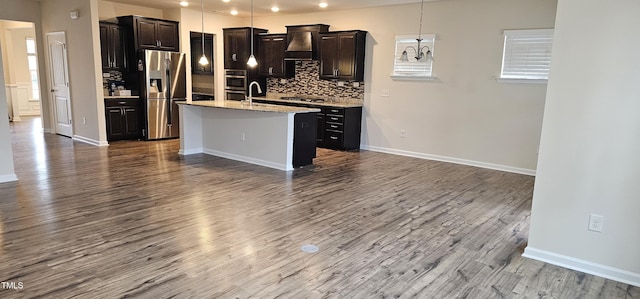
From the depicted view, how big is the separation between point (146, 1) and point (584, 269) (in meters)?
7.77

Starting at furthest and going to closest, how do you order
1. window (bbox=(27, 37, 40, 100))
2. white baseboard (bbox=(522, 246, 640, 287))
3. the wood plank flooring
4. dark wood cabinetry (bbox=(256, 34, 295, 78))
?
window (bbox=(27, 37, 40, 100)), dark wood cabinetry (bbox=(256, 34, 295, 78)), white baseboard (bbox=(522, 246, 640, 287)), the wood plank flooring

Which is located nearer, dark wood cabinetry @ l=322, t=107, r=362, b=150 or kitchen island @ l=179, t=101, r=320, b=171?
kitchen island @ l=179, t=101, r=320, b=171

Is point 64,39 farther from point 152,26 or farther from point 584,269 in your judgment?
point 584,269

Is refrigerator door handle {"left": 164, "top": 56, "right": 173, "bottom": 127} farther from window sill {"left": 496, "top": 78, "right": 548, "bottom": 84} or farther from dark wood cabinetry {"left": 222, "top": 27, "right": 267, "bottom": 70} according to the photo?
window sill {"left": 496, "top": 78, "right": 548, "bottom": 84}

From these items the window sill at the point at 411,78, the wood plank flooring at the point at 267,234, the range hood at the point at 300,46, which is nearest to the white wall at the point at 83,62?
the wood plank flooring at the point at 267,234

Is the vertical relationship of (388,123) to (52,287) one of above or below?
above

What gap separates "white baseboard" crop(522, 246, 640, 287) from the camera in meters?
2.90

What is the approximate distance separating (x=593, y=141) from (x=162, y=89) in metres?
7.20

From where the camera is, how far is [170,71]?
8.10m

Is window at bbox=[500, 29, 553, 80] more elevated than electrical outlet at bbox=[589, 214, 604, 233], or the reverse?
window at bbox=[500, 29, 553, 80]

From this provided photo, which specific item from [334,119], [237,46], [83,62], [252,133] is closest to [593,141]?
[252,133]

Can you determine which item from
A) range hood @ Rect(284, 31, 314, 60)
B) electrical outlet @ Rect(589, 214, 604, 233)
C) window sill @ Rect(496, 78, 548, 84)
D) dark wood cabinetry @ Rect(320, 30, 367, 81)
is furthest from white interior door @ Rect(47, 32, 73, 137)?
electrical outlet @ Rect(589, 214, 604, 233)

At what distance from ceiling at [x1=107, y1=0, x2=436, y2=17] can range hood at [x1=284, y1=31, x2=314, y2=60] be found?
1.51ft

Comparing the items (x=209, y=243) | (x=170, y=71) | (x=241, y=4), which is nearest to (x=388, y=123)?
(x=241, y=4)
